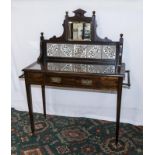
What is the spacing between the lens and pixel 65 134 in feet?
7.05

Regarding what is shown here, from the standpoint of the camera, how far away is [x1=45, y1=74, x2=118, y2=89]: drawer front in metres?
1.76

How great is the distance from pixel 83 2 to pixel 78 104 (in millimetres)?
1093

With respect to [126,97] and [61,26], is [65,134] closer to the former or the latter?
[126,97]

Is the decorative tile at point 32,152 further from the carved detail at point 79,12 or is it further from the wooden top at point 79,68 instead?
the carved detail at point 79,12

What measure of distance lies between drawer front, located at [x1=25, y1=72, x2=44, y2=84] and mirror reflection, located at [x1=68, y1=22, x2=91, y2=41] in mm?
509

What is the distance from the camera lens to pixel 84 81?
1796 millimetres

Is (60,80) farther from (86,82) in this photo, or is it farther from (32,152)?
(32,152)

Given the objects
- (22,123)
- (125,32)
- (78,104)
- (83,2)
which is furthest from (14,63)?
(125,32)

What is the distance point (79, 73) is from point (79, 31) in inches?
19.6

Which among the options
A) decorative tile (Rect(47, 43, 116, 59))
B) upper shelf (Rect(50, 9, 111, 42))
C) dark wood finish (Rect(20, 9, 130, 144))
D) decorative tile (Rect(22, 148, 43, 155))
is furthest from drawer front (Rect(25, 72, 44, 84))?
decorative tile (Rect(22, 148, 43, 155))

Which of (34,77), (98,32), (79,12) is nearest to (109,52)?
(98,32)

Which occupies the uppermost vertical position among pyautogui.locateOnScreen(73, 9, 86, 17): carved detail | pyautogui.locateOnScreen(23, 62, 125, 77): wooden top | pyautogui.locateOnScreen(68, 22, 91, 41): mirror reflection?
pyautogui.locateOnScreen(73, 9, 86, 17): carved detail

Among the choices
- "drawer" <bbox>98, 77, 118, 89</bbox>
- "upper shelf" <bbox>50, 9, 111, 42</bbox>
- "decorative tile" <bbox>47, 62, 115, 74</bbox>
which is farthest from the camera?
"upper shelf" <bbox>50, 9, 111, 42</bbox>

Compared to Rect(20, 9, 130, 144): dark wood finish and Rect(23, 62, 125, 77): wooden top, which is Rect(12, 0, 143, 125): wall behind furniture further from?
Rect(23, 62, 125, 77): wooden top
